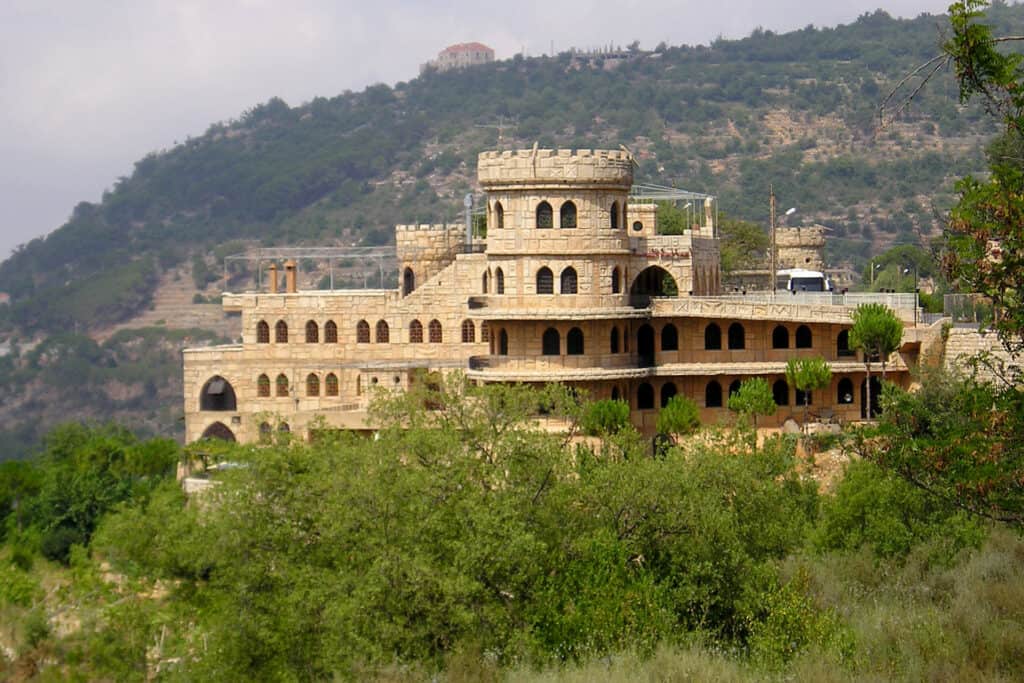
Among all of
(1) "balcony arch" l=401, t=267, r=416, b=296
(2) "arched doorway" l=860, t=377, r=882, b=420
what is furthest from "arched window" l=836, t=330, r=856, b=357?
(1) "balcony arch" l=401, t=267, r=416, b=296

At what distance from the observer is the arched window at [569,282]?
51.2m

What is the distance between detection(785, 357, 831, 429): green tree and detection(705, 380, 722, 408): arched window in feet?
12.5

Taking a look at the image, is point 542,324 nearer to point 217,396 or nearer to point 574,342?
point 574,342

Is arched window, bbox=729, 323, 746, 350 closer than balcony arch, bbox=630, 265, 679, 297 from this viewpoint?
Yes

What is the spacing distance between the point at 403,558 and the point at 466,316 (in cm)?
2711

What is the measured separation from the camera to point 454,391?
3669cm

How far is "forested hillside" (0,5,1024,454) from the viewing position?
13588 cm

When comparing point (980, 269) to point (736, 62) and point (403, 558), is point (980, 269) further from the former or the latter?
point (736, 62)

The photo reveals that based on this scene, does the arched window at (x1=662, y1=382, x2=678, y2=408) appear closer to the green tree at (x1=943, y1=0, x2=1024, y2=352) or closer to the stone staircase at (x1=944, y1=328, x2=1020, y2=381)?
the stone staircase at (x1=944, y1=328, x2=1020, y2=381)

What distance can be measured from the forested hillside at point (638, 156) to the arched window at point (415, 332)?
71224mm

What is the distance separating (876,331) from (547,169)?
1090 centimetres

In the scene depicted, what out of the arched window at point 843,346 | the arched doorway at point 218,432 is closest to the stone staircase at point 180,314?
the arched doorway at point 218,432

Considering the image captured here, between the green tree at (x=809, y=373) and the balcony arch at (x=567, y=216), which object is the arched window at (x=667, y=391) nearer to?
the green tree at (x=809, y=373)

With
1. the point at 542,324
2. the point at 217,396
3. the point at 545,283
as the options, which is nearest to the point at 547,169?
the point at 545,283
